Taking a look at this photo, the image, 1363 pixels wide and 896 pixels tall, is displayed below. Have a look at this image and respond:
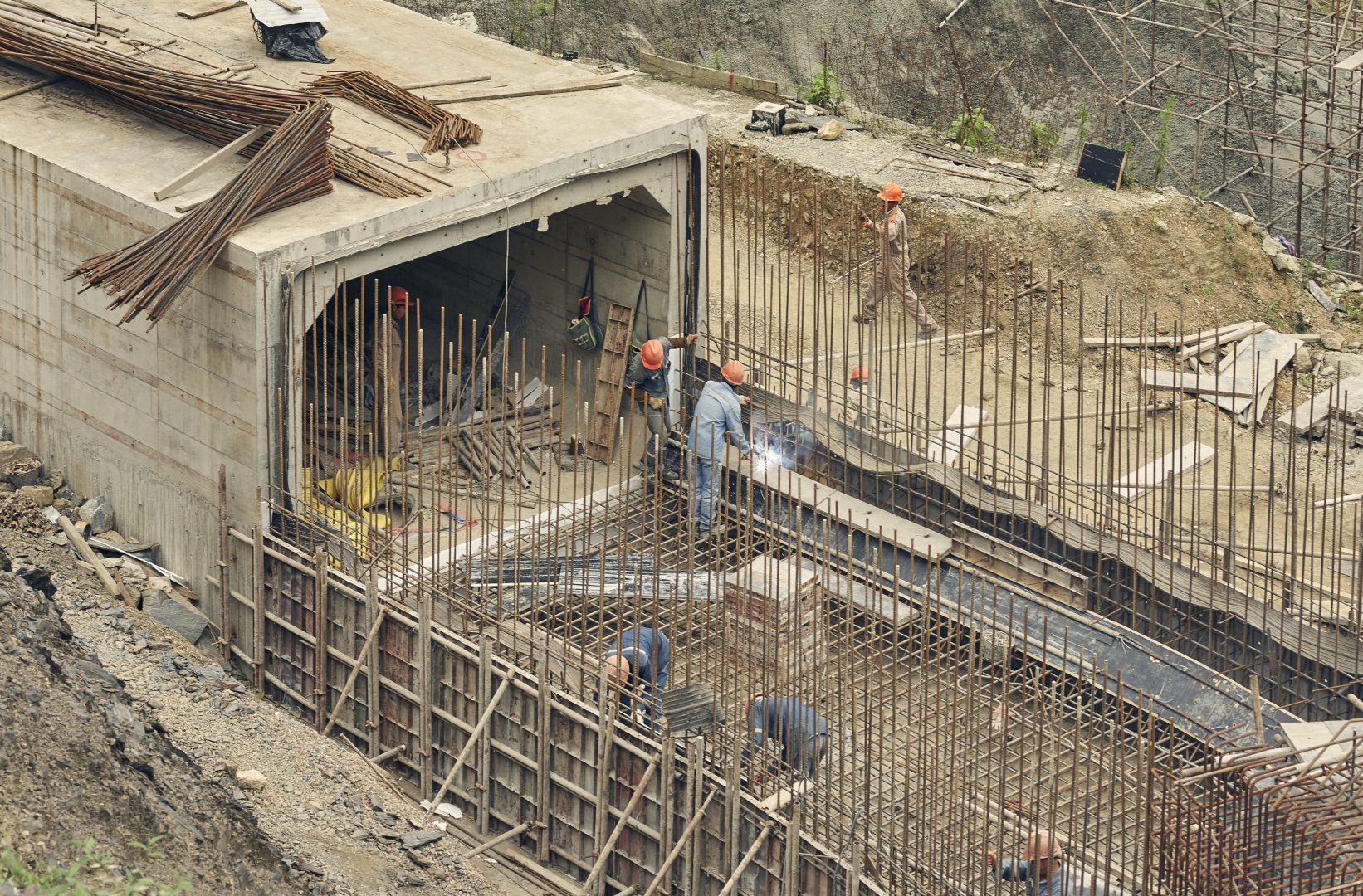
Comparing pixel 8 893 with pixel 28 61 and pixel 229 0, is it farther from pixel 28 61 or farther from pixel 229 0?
pixel 229 0

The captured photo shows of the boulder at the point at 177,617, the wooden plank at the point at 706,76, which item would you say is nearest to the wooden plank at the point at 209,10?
the boulder at the point at 177,617

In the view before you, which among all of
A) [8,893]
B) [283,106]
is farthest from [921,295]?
[8,893]

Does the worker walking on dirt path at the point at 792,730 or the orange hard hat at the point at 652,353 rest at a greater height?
the orange hard hat at the point at 652,353

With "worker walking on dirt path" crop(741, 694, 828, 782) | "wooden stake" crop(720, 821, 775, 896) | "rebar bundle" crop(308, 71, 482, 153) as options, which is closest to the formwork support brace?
"worker walking on dirt path" crop(741, 694, 828, 782)

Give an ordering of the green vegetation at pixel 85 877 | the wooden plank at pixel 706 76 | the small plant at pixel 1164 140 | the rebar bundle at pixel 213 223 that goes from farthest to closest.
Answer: the wooden plank at pixel 706 76 → the small plant at pixel 1164 140 → the rebar bundle at pixel 213 223 → the green vegetation at pixel 85 877

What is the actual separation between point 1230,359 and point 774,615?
9.13 meters

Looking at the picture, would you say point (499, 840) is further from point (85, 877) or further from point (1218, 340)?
point (1218, 340)

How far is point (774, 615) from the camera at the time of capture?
16.4 metres

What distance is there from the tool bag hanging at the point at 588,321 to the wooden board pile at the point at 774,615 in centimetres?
463

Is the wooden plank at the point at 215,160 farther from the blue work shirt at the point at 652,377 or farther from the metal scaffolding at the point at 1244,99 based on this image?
the metal scaffolding at the point at 1244,99

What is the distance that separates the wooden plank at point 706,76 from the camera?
96.6ft

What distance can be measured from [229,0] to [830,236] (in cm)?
782

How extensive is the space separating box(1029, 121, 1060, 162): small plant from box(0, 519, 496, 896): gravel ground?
1349 cm

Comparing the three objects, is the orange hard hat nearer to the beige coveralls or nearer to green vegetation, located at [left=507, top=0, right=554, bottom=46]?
the beige coveralls
